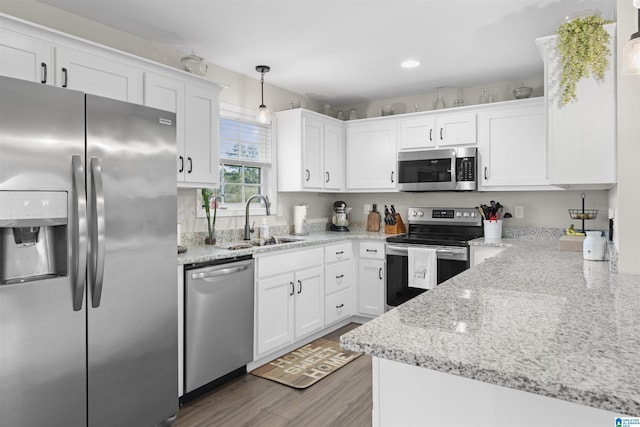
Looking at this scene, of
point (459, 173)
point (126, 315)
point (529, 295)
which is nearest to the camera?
point (529, 295)

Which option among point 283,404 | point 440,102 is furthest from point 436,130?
point 283,404

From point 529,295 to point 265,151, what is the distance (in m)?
3.09

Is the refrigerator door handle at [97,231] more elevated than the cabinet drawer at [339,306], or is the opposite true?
the refrigerator door handle at [97,231]

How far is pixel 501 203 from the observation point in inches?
165

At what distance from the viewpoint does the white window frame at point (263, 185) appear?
3615 millimetres

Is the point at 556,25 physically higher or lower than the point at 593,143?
higher

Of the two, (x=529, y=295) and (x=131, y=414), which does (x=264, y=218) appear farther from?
(x=529, y=295)

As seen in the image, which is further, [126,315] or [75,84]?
[75,84]

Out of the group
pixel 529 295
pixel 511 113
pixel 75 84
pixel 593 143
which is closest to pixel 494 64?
pixel 511 113

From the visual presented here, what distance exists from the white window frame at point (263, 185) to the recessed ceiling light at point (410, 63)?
4.55 ft

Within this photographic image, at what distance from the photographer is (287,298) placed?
3387 mm

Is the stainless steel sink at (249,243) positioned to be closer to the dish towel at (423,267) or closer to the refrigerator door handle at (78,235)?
the dish towel at (423,267)

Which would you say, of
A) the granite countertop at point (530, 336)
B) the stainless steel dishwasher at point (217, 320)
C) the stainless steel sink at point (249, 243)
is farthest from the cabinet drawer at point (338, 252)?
the granite countertop at point (530, 336)

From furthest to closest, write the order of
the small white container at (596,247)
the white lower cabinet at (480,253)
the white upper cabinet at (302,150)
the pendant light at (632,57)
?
the white upper cabinet at (302,150) < the white lower cabinet at (480,253) < the small white container at (596,247) < the pendant light at (632,57)
